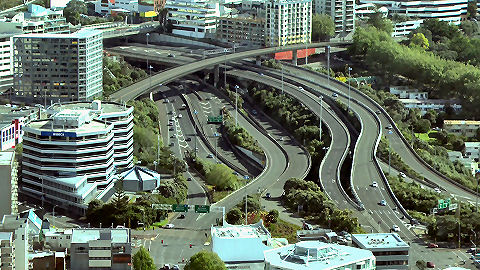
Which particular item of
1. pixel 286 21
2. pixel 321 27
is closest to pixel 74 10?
pixel 286 21

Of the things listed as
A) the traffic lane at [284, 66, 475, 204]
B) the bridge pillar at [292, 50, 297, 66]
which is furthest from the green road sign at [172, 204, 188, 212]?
the bridge pillar at [292, 50, 297, 66]

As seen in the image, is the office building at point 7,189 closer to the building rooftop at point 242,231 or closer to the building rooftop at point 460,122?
the building rooftop at point 242,231

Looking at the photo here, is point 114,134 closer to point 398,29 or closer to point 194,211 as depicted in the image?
point 194,211

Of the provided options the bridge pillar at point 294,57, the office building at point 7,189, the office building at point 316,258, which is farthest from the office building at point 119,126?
the bridge pillar at point 294,57

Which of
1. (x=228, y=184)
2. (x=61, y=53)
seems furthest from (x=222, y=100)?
(x=228, y=184)

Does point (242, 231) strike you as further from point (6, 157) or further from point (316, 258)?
point (6, 157)
